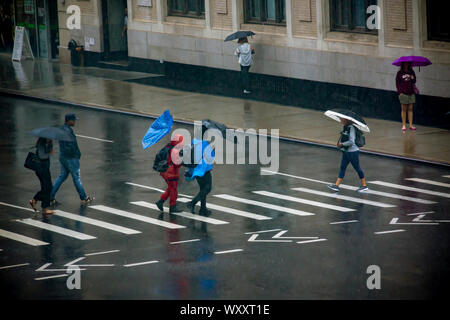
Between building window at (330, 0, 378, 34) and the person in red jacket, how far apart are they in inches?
514

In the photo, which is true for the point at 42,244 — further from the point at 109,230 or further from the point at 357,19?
the point at 357,19

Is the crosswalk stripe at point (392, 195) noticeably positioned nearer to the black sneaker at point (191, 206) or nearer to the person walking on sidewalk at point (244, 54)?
the black sneaker at point (191, 206)

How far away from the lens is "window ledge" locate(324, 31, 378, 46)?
28672mm

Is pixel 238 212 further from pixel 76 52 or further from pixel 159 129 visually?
pixel 76 52

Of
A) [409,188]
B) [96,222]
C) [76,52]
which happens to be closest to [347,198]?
[409,188]

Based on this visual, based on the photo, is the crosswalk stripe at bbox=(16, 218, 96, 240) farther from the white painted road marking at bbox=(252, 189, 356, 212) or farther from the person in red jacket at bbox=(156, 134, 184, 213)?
the white painted road marking at bbox=(252, 189, 356, 212)

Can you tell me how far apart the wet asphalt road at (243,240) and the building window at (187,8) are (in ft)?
45.3

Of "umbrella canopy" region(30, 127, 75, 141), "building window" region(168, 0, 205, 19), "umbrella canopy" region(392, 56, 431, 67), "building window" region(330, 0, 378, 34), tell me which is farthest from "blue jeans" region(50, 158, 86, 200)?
"building window" region(168, 0, 205, 19)

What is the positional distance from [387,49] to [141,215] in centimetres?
1311

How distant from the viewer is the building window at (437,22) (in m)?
26.4

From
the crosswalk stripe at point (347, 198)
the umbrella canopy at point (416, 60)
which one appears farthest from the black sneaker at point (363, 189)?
the umbrella canopy at point (416, 60)

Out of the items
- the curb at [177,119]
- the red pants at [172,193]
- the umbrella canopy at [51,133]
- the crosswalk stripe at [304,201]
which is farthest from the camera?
the curb at [177,119]
